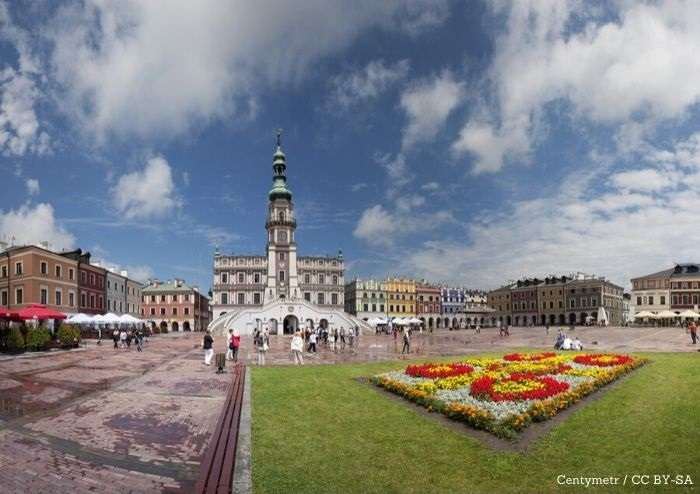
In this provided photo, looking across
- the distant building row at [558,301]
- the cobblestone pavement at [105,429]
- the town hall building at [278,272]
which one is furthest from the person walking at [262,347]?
the distant building row at [558,301]

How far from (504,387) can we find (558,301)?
107 meters

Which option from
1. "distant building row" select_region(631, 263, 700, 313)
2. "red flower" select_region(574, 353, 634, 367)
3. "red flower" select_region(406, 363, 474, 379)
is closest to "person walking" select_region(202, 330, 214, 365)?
"red flower" select_region(406, 363, 474, 379)

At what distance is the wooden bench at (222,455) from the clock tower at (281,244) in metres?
79.0

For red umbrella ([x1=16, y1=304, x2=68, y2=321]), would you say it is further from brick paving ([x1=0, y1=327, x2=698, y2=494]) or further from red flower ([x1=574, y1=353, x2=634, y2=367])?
red flower ([x1=574, y1=353, x2=634, y2=367])

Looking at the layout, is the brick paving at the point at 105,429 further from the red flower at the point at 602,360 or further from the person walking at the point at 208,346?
the red flower at the point at 602,360

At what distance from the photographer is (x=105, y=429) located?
12.1 m

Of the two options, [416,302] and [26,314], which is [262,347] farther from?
[416,302]

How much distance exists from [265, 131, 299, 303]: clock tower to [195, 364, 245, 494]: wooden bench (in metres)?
79.0

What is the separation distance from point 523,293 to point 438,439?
118m

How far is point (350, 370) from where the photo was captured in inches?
875

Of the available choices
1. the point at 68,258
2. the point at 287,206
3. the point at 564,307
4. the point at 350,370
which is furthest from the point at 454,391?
the point at 564,307

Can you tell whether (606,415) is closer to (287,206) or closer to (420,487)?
(420,487)

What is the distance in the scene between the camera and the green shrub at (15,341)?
108ft

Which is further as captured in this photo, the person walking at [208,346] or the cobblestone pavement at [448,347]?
the cobblestone pavement at [448,347]
